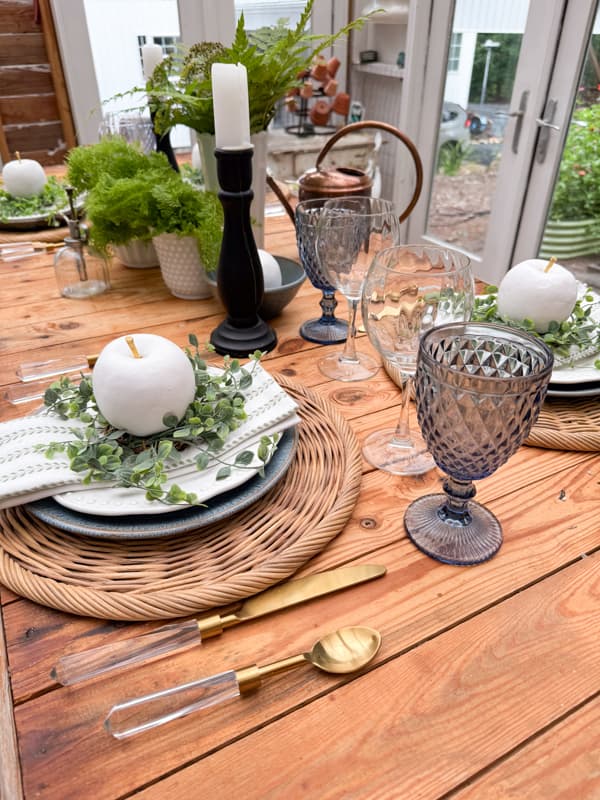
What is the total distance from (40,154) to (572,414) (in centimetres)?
303

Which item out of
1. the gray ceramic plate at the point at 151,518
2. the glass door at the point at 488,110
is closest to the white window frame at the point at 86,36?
the glass door at the point at 488,110

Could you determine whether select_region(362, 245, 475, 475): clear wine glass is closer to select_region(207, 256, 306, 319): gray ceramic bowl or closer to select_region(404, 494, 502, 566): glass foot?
select_region(404, 494, 502, 566): glass foot

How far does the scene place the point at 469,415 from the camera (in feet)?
1.50

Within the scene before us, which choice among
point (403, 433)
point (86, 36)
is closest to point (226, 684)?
point (403, 433)

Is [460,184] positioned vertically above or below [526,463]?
below

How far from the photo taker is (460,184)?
277cm

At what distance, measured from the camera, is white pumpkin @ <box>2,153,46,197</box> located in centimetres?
141

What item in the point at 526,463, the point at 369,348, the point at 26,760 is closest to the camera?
the point at 26,760

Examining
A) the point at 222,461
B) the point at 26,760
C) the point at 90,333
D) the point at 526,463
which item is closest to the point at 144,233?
the point at 90,333

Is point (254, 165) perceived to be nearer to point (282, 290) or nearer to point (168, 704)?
point (282, 290)

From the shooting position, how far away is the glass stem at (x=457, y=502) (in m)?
0.53

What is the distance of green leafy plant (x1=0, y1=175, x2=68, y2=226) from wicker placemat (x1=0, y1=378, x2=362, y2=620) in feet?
3.39

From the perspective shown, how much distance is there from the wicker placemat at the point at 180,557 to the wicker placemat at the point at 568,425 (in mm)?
225

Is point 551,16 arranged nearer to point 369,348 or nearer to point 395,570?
point 369,348
